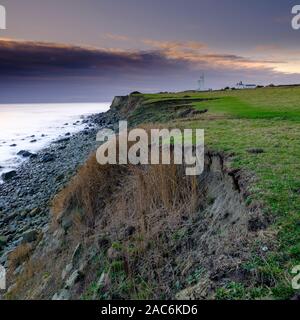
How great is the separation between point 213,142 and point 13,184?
1598cm

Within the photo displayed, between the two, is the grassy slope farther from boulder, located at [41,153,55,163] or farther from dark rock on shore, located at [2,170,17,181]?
boulder, located at [41,153,55,163]

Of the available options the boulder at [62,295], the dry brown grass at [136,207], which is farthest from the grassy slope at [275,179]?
the boulder at [62,295]

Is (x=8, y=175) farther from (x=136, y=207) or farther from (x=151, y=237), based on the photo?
(x=151, y=237)

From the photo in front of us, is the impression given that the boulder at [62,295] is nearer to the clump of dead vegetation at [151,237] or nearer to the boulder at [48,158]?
the clump of dead vegetation at [151,237]

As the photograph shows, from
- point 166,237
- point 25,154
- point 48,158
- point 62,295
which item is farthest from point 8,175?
point 166,237

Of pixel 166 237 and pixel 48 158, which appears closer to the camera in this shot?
pixel 166 237

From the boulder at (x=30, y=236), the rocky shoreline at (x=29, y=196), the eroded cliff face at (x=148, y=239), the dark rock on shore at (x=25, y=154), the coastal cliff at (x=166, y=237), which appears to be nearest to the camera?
the coastal cliff at (x=166, y=237)

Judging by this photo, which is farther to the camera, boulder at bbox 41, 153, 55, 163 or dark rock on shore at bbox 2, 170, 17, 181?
boulder at bbox 41, 153, 55, 163

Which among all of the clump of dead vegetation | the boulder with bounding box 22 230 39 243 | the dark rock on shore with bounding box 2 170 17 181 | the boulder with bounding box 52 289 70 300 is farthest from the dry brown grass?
the dark rock on shore with bounding box 2 170 17 181

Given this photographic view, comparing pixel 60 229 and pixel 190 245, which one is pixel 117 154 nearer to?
pixel 60 229

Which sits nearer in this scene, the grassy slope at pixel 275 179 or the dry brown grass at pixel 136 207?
the grassy slope at pixel 275 179

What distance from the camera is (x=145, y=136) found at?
46.4 feet

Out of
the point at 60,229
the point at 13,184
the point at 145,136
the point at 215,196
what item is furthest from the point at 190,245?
the point at 13,184

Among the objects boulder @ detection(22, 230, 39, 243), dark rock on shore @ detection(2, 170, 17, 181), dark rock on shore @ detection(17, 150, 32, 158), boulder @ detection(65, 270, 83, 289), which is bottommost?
boulder @ detection(22, 230, 39, 243)
